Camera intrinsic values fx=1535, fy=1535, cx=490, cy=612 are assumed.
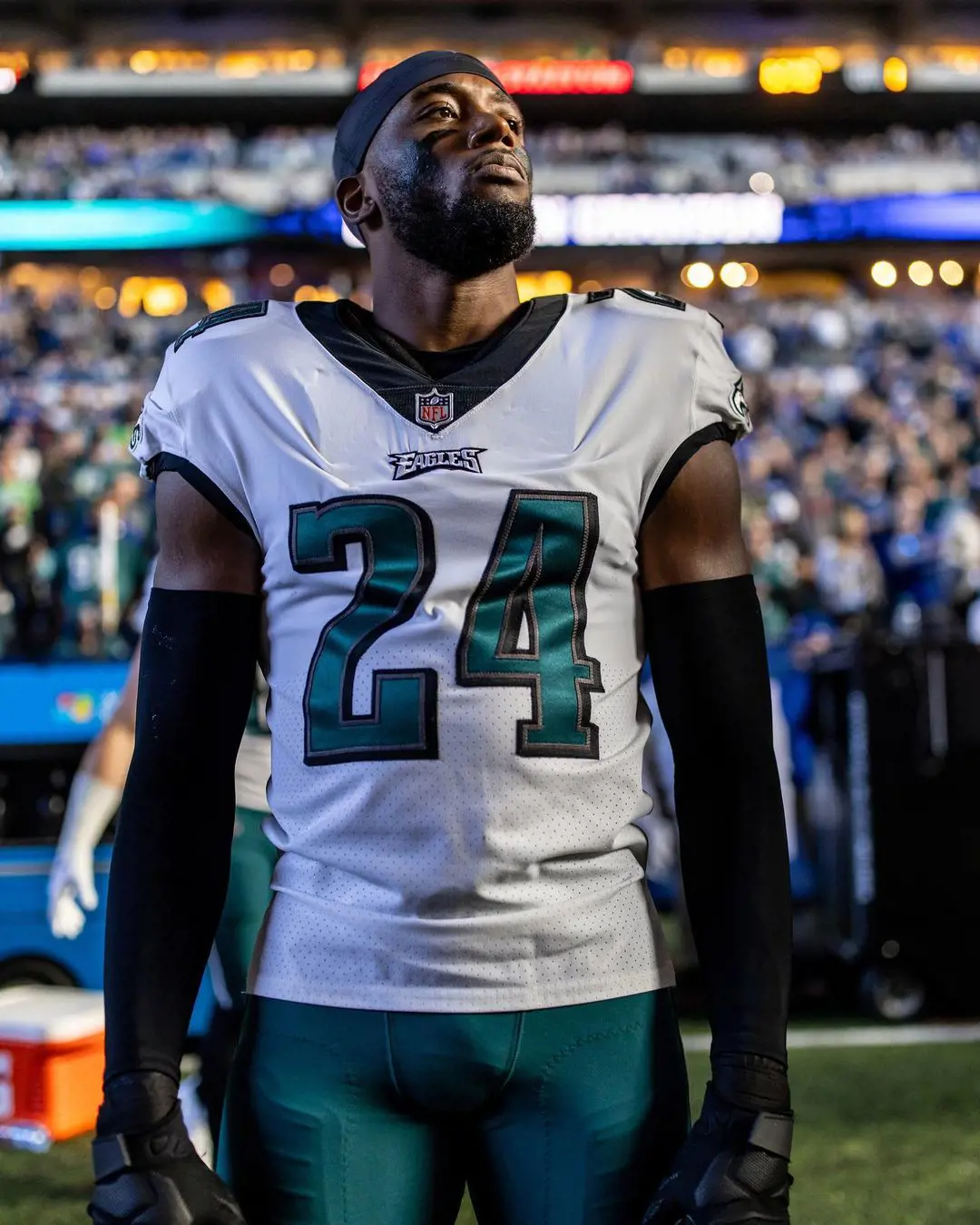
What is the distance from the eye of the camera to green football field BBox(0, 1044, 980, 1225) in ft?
11.5

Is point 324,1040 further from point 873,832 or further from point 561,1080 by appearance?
point 873,832

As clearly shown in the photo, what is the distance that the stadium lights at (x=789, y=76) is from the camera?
74.7ft

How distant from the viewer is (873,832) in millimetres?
5500

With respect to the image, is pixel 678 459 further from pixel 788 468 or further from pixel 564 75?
pixel 564 75

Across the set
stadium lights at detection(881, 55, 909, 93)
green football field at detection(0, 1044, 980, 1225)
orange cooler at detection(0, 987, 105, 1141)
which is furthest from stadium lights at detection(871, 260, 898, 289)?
orange cooler at detection(0, 987, 105, 1141)

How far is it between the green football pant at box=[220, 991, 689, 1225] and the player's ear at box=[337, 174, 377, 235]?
0.79 meters

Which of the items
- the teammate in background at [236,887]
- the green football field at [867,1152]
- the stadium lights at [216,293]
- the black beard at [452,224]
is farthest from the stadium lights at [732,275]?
the black beard at [452,224]

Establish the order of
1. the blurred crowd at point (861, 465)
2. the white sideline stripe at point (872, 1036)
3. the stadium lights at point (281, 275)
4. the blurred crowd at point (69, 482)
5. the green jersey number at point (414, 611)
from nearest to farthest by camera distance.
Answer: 1. the green jersey number at point (414, 611)
2. the white sideline stripe at point (872, 1036)
3. the blurred crowd at point (69, 482)
4. the blurred crowd at point (861, 465)
5. the stadium lights at point (281, 275)

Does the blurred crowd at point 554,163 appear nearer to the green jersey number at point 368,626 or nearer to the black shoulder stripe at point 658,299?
the black shoulder stripe at point 658,299

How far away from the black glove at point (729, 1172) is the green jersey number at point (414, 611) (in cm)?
33

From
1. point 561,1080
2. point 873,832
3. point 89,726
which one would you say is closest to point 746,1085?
point 561,1080

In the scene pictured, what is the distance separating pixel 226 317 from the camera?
57.6 inches

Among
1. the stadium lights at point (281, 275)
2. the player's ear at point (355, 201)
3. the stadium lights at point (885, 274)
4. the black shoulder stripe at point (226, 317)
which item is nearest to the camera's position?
the black shoulder stripe at point (226, 317)

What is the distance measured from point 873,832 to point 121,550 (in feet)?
14.6
